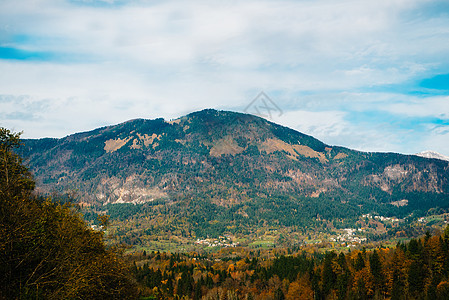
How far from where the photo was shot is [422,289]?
455ft

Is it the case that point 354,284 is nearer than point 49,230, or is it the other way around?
point 49,230

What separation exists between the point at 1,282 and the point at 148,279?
182 meters

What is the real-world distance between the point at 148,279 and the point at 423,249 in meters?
145

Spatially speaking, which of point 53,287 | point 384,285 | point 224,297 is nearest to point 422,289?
point 384,285

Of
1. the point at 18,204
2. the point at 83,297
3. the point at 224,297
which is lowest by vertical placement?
the point at 224,297

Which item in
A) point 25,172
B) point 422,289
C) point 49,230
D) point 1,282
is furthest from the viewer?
point 422,289

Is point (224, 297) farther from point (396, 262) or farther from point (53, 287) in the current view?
point (53, 287)

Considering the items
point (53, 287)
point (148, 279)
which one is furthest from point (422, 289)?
point (53, 287)

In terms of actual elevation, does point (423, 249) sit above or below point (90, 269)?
below

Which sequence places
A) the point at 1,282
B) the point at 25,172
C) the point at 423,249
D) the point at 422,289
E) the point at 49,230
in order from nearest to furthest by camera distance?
the point at 1,282, the point at 49,230, the point at 25,172, the point at 422,289, the point at 423,249

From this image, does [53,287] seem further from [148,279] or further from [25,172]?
[148,279]

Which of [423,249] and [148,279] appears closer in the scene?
[423,249]

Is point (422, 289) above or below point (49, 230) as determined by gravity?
below

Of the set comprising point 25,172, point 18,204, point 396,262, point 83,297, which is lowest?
point 396,262
